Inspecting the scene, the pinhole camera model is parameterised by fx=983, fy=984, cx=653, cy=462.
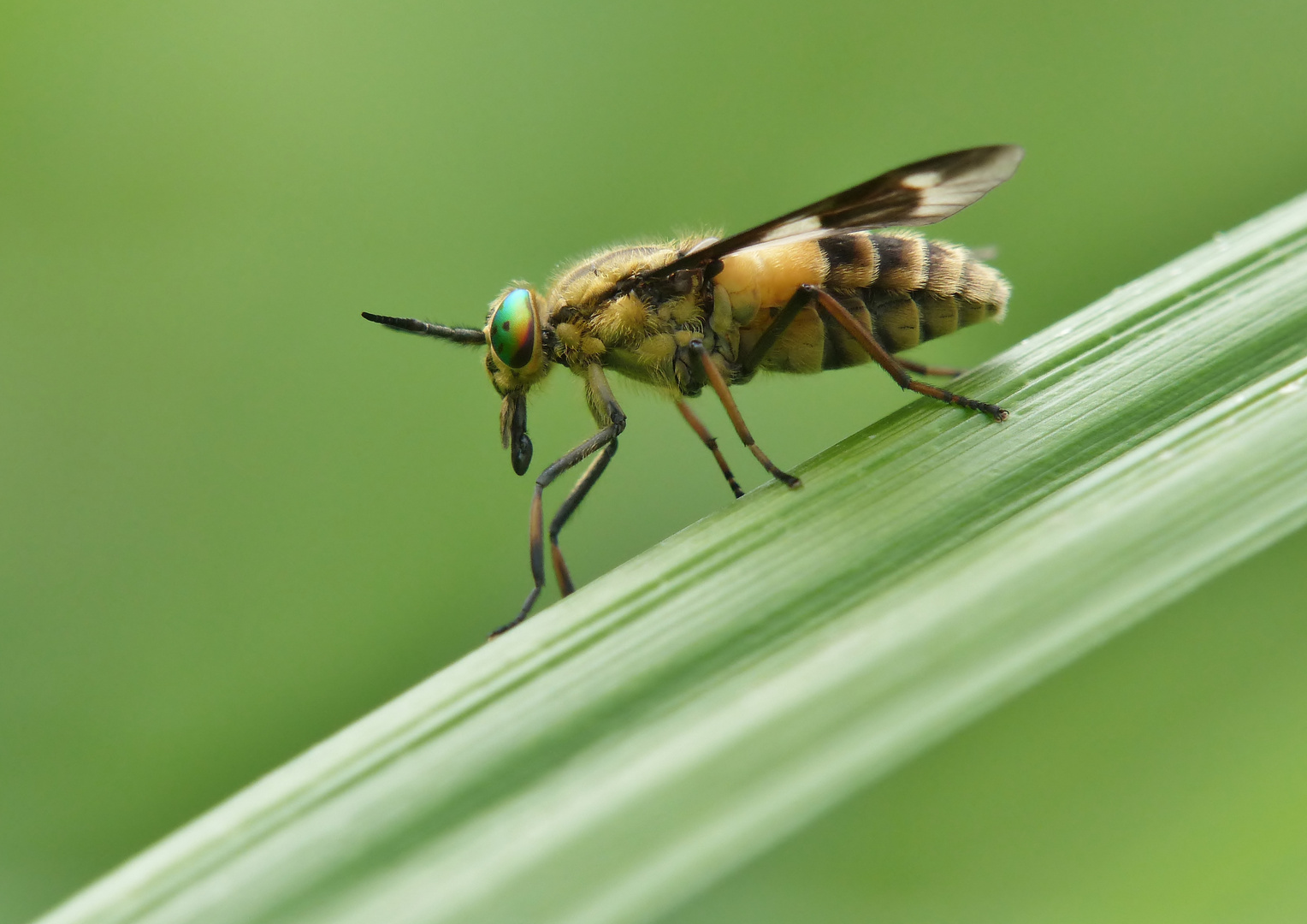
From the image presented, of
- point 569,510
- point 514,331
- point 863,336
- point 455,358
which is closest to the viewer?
point 863,336

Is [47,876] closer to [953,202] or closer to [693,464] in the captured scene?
[693,464]

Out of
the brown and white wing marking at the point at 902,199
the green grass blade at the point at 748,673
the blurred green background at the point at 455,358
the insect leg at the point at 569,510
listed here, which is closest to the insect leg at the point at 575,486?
the insect leg at the point at 569,510

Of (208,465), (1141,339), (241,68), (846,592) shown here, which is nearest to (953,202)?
(1141,339)

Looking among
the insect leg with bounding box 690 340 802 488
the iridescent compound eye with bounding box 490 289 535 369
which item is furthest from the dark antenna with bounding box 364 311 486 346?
the insect leg with bounding box 690 340 802 488

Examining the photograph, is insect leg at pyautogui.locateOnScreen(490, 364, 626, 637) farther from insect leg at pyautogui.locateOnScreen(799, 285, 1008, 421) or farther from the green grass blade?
the green grass blade

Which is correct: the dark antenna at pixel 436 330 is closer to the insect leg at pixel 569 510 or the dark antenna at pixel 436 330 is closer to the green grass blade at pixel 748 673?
the insect leg at pixel 569 510

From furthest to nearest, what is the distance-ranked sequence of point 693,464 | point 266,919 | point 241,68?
point 241,68, point 693,464, point 266,919

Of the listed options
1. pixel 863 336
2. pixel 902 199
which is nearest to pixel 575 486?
pixel 863 336

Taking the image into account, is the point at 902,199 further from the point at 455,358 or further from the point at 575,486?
the point at 455,358
